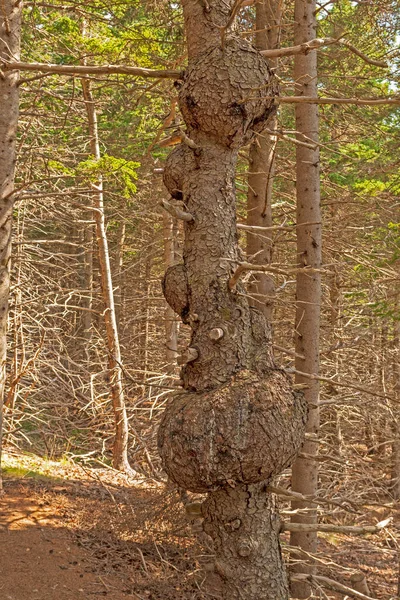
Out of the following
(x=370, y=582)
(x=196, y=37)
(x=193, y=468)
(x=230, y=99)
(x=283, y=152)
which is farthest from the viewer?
(x=283, y=152)

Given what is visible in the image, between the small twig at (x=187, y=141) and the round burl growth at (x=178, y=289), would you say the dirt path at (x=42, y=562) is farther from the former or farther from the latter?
the small twig at (x=187, y=141)

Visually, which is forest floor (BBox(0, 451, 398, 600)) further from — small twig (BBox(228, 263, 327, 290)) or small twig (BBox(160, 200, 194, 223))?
small twig (BBox(160, 200, 194, 223))

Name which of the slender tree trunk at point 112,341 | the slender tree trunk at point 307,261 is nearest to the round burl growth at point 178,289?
the slender tree trunk at point 307,261

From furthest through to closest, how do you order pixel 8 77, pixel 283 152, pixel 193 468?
pixel 283 152 → pixel 8 77 → pixel 193 468

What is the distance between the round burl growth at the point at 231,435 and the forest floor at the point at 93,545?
71.3 inches

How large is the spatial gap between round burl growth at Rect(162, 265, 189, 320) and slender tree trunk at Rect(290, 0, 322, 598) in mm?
3188

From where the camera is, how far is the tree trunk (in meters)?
3.35

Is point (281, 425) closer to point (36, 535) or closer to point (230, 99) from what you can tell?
point (230, 99)

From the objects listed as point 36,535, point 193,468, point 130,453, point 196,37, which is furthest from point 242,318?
point 130,453

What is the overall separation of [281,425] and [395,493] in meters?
13.4

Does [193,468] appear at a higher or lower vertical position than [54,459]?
higher

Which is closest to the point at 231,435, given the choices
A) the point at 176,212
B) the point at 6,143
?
the point at 176,212

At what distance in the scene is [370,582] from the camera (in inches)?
376

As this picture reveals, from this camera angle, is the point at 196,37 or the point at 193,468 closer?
the point at 193,468
